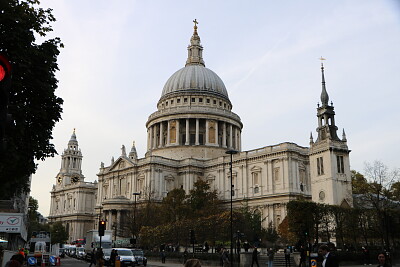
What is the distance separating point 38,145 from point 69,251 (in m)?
67.6

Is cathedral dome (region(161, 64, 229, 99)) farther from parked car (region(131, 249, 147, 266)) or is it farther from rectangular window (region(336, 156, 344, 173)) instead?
parked car (region(131, 249, 147, 266))

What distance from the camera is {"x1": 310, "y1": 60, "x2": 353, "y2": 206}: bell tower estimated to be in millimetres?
55469

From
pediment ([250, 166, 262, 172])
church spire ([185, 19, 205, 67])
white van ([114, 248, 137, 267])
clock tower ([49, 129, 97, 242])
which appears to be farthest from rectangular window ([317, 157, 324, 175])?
clock tower ([49, 129, 97, 242])

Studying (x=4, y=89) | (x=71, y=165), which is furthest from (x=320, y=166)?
(x=71, y=165)

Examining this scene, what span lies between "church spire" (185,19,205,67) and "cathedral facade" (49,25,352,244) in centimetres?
26

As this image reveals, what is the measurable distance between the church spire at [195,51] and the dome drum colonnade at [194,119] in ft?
11.9

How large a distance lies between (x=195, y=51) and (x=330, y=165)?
6498 centimetres

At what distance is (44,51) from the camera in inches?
796

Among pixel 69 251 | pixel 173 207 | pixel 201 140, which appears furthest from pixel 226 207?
pixel 69 251

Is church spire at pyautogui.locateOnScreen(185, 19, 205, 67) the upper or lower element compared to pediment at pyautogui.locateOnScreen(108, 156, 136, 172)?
upper

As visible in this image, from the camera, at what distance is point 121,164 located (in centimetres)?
9325

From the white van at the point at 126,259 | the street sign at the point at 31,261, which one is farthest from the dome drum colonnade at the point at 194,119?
the street sign at the point at 31,261

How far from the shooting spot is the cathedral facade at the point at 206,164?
59.3 metres

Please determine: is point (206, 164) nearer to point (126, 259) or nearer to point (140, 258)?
point (140, 258)
